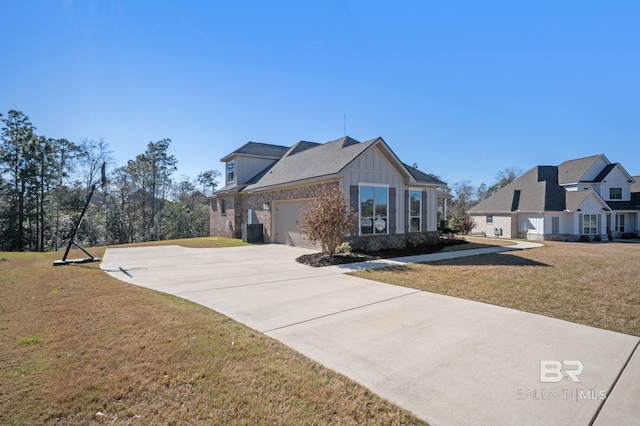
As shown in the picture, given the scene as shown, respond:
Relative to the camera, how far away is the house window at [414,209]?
15717 millimetres

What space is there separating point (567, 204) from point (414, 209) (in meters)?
17.3

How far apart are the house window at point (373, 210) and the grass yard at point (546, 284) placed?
12.5 ft

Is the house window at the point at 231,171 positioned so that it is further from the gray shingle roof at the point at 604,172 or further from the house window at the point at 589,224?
the gray shingle roof at the point at 604,172

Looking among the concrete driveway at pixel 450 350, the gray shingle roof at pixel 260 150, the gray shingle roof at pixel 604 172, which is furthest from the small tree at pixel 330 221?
the gray shingle roof at pixel 604 172

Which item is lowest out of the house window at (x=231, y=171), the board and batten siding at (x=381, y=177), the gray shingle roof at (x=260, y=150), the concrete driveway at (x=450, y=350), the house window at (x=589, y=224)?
the concrete driveway at (x=450, y=350)

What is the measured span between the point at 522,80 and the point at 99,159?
37.1 m

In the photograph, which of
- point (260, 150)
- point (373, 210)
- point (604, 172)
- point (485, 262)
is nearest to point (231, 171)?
point (260, 150)

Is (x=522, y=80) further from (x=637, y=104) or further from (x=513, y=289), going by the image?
(x=513, y=289)

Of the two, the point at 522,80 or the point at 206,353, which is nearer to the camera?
the point at 206,353

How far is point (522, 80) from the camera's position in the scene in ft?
50.3

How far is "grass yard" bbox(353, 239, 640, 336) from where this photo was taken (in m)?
5.21

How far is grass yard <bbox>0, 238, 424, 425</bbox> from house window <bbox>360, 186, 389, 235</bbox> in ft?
31.4

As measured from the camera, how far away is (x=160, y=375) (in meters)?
3.00

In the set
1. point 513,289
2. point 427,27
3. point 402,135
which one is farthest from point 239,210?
point 513,289
